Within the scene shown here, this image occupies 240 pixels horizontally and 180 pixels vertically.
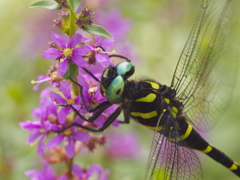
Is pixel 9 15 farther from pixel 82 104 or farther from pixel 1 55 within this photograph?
pixel 82 104

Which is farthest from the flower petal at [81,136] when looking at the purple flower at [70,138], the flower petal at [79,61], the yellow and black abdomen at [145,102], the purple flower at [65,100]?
the flower petal at [79,61]

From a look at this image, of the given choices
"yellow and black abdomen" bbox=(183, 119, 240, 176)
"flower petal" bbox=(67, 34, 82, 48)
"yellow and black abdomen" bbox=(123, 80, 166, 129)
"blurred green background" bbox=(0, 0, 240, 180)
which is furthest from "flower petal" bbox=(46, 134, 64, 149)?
"blurred green background" bbox=(0, 0, 240, 180)

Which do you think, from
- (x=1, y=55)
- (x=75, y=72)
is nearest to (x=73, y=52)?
(x=75, y=72)

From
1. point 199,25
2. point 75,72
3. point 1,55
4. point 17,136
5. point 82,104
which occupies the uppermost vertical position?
point 199,25

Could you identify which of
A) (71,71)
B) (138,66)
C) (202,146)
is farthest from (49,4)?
(138,66)

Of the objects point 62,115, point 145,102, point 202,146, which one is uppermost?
point 145,102

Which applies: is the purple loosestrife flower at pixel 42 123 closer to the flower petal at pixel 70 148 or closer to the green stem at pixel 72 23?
the flower petal at pixel 70 148

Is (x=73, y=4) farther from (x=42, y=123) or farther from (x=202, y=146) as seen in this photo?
(x=202, y=146)
